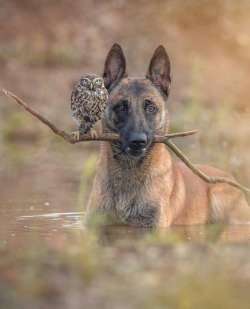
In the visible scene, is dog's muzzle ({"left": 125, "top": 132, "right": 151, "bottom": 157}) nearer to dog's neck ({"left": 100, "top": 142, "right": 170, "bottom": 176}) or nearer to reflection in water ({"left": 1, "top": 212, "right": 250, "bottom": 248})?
dog's neck ({"left": 100, "top": 142, "right": 170, "bottom": 176})

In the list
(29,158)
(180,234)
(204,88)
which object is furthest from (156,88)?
(204,88)

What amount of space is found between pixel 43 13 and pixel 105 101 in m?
15.1

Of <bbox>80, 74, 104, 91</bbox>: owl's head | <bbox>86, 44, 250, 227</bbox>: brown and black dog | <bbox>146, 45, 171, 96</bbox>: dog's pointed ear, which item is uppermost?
<bbox>146, 45, 171, 96</bbox>: dog's pointed ear

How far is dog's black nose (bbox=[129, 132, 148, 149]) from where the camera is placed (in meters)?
8.84

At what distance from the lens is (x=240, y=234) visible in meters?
9.27

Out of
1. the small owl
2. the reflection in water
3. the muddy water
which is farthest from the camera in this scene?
the small owl

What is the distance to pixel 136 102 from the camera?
9398mm

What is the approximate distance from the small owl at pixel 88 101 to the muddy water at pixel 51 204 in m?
0.44

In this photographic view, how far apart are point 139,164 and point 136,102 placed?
59 centimetres

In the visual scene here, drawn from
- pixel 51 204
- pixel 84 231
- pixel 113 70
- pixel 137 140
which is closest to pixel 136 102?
pixel 113 70

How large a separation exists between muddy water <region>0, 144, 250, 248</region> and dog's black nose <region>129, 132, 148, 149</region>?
519mm

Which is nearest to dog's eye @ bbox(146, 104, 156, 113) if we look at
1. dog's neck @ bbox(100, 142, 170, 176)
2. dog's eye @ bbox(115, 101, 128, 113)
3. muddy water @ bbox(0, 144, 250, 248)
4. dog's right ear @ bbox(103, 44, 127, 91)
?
dog's eye @ bbox(115, 101, 128, 113)

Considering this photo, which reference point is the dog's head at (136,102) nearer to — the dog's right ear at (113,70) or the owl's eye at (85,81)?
the dog's right ear at (113,70)

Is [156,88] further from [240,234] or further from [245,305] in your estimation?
[245,305]
